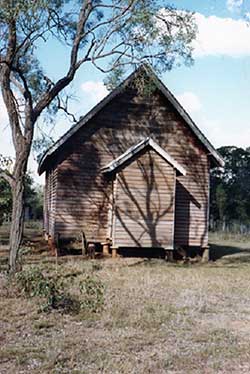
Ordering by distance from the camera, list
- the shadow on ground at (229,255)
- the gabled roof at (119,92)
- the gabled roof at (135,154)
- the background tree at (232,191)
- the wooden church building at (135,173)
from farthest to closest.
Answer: the background tree at (232,191)
the shadow on ground at (229,255)
the wooden church building at (135,173)
the gabled roof at (119,92)
the gabled roof at (135,154)

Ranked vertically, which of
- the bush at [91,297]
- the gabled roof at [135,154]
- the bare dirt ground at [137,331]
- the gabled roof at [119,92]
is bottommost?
the bare dirt ground at [137,331]

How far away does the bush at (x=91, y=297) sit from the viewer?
870 cm

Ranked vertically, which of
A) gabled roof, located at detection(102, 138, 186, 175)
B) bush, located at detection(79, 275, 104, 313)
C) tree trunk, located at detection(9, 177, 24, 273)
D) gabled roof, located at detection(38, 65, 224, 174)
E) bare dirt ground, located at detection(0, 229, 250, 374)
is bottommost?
bare dirt ground, located at detection(0, 229, 250, 374)

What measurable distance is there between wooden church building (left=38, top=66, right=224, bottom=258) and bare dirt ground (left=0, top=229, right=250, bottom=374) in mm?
5059

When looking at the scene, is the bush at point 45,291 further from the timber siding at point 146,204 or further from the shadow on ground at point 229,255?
the shadow on ground at point 229,255

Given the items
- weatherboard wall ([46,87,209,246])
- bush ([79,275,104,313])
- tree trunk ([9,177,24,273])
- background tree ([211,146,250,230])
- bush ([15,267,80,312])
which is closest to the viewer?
bush ([79,275,104,313])

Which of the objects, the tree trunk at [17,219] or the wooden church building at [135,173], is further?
the wooden church building at [135,173]

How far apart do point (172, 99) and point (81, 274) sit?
8.65 meters

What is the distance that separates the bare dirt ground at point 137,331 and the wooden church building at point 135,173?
506cm

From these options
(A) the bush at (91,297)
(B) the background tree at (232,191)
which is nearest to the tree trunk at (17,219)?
(A) the bush at (91,297)

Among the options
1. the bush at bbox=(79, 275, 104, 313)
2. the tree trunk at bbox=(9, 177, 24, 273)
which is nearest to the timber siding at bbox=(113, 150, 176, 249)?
the tree trunk at bbox=(9, 177, 24, 273)

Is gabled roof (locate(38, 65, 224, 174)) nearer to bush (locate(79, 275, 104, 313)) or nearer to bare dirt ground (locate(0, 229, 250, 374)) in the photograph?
bare dirt ground (locate(0, 229, 250, 374))

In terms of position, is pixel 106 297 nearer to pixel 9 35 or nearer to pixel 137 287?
pixel 137 287

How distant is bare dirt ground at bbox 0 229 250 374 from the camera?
19.5 ft
